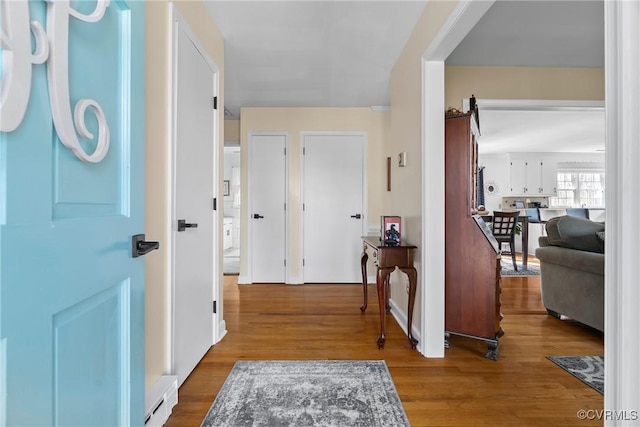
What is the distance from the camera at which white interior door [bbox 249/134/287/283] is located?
410 centimetres

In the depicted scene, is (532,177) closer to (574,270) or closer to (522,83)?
(522,83)

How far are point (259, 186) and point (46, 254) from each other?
11.7 feet

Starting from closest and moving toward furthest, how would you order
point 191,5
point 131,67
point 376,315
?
point 131,67, point 191,5, point 376,315

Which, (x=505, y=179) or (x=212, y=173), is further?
(x=505, y=179)

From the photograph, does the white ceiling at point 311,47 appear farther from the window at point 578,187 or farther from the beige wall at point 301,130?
the window at point 578,187

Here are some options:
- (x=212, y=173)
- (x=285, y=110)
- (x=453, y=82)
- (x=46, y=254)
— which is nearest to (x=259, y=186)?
(x=285, y=110)

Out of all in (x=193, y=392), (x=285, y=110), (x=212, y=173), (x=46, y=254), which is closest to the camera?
(x=46, y=254)

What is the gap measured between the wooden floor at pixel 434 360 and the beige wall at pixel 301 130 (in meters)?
1.14

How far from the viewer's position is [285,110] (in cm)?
411

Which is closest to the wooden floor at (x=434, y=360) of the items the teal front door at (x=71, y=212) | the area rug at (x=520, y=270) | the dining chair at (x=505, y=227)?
the teal front door at (x=71, y=212)

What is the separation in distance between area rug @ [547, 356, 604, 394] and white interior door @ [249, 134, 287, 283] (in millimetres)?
3018

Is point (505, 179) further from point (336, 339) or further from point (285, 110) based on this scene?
point (336, 339)

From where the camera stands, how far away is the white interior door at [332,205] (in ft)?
13.5

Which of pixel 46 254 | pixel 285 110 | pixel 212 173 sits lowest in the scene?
pixel 46 254
